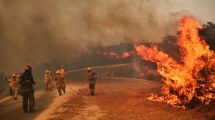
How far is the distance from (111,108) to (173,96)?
341 centimetres

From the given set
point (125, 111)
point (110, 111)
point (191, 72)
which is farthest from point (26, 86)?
point (191, 72)

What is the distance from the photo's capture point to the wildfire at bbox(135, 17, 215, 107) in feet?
45.1

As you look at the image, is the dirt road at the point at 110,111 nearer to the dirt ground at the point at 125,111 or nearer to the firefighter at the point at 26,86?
the dirt ground at the point at 125,111

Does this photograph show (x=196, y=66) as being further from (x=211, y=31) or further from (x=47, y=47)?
(x=47, y=47)

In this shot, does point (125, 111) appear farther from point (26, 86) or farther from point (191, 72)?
point (26, 86)

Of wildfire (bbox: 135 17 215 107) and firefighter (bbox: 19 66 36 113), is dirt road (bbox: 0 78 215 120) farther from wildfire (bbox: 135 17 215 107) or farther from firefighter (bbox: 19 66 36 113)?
wildfire (bbox: 135 17 215 107)

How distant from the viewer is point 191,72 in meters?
14.3

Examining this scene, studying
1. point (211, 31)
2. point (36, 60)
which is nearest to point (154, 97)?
point (211, 31)

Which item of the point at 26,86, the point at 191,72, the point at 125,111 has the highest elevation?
the point at 191,72

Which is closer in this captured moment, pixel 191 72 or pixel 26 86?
pixel 26 86

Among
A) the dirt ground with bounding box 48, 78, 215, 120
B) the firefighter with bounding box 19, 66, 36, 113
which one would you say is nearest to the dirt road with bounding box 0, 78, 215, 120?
the dirt ground with bounding box 48, 78, 215, 120

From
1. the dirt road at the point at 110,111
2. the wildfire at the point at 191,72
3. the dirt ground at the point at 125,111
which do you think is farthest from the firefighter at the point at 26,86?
the wildfire at the point at 191,72

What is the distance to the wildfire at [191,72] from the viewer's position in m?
13.7

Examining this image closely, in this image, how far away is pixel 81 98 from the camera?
18.8 m
